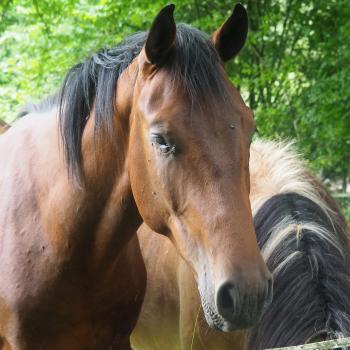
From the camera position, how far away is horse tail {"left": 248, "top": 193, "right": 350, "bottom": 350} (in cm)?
202

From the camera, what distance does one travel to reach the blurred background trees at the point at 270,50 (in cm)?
570

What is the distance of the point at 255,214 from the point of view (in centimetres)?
270

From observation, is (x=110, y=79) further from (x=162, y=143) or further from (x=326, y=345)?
(x=326, y=345)

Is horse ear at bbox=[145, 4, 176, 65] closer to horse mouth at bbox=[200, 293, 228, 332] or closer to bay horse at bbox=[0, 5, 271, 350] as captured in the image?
bay horse at bbox=[0, 5, 271, 350]

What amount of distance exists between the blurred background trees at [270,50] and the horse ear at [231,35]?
3341 millimetres

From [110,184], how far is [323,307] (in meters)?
0.91

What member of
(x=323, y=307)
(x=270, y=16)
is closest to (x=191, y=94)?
(x=323, y=307)

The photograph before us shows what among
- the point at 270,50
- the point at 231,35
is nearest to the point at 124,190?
the point at 231,35

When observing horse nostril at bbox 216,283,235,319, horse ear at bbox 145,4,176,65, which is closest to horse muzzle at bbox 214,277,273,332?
horse nostril at bbox 216,283,235,319

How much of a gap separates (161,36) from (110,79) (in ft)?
1.21

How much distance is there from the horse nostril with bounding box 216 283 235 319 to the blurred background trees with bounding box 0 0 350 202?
13.0ft

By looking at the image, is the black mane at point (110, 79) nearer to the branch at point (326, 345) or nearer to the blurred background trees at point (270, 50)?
the branch at point (326, 345)

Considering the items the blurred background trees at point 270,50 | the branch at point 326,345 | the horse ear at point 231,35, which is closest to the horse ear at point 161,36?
the horse ear at point 231,35

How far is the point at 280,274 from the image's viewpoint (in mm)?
2287
